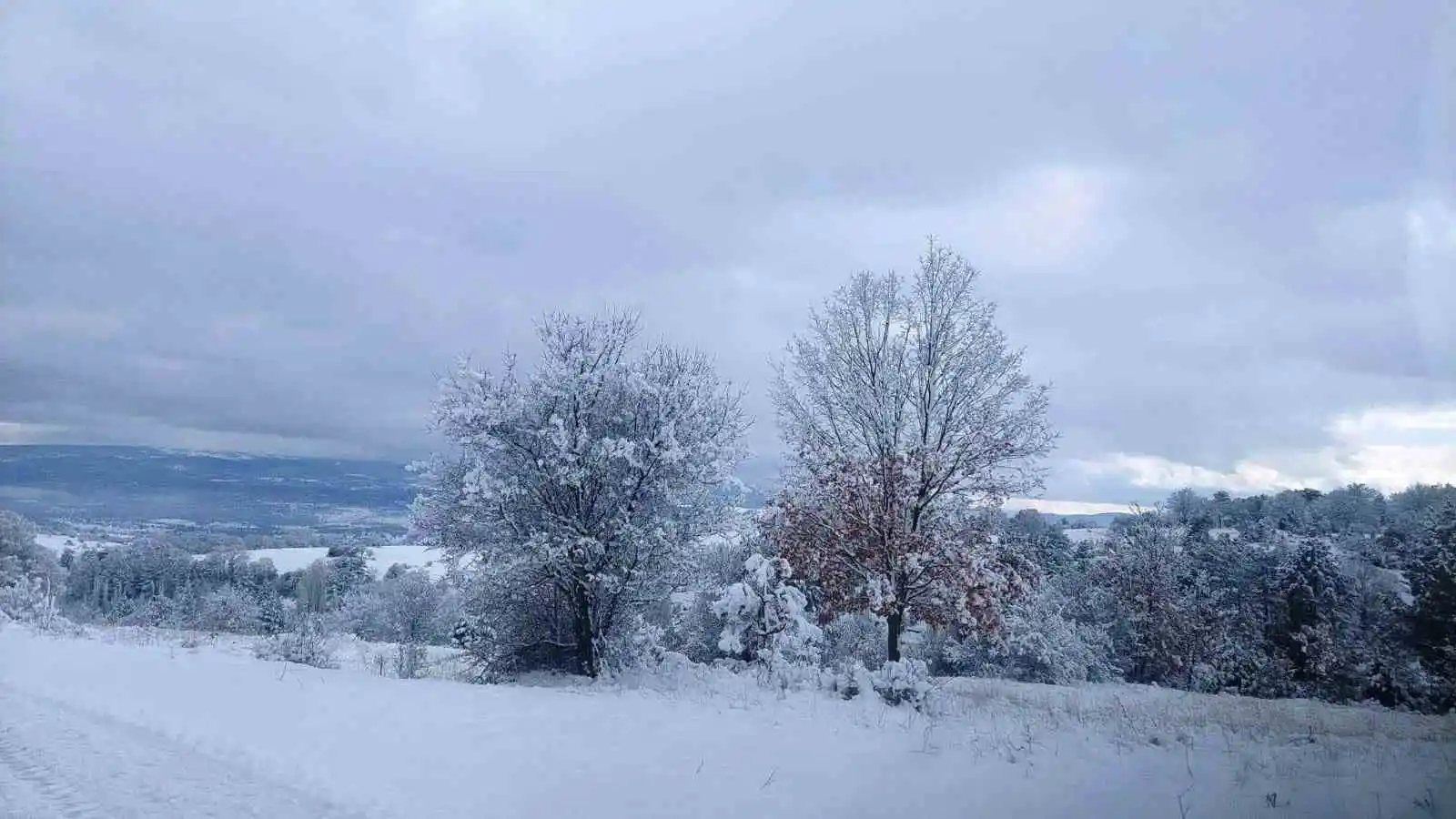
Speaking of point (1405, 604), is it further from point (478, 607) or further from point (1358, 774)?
point (478, 607)

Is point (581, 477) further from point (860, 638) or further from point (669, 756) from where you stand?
point (860, 638)

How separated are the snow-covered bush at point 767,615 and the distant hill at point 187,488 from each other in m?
8.50

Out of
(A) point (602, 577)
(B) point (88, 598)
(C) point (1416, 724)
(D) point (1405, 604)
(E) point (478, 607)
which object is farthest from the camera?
(B) point (88, 598)

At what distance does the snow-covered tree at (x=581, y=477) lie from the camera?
49.7ft

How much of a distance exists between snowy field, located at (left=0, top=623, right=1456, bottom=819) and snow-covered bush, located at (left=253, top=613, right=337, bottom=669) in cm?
345

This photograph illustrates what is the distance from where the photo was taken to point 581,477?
1505 centimetres

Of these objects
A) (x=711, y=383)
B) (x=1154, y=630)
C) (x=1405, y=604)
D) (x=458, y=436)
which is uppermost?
(x=711, y=383)

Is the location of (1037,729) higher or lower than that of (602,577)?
lower

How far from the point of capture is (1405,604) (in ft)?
75.3

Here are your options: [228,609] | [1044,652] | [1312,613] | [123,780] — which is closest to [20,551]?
[228,609]

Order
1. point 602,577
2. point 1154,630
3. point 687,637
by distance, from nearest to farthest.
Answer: point 602,577
point 687,637
point 1154,630

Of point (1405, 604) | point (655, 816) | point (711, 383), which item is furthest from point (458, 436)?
point (1405, 604)

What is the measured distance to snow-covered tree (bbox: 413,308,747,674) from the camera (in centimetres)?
1515

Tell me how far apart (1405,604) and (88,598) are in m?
80.4
